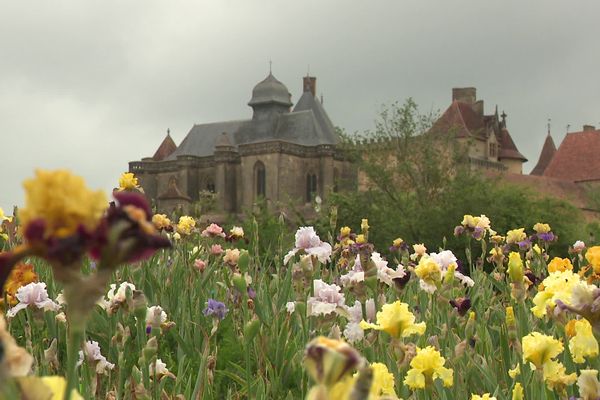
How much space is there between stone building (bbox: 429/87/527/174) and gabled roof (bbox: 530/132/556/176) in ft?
16.5

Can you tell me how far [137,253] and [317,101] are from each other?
191ft

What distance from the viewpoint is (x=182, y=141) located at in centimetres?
5956

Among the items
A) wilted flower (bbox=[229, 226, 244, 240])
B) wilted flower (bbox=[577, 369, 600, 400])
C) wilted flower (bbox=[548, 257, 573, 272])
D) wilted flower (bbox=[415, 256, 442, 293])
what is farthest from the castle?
wilted flower (bbox=[577, 369, 600, 400])

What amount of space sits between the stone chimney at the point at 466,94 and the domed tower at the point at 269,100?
12907 mm

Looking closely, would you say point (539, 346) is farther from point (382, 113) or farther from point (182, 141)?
point (182, 141)

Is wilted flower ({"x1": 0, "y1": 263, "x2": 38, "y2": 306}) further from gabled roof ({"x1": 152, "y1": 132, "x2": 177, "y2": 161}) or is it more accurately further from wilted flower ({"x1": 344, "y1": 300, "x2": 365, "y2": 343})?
gabled roof ({"x1": 152, "y1": 132, "x2": 177, "y2": 161})

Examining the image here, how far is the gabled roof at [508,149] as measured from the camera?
59562 millimetres

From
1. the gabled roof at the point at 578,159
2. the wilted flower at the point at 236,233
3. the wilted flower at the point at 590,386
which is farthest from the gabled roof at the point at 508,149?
the wilted flower at the point at 590,386

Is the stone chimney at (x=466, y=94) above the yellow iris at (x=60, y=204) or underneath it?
above

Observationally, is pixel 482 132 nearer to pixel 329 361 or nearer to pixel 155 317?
pixel 155 317

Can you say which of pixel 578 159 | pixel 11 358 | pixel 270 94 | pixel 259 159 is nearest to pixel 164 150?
pixel 270 94

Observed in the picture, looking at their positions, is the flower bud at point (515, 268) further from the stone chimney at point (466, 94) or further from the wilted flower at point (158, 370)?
the stone chimney at point (466, 94)

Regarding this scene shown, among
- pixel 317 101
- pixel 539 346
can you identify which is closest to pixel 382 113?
pixel 317 101

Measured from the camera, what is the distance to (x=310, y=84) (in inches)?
2391
